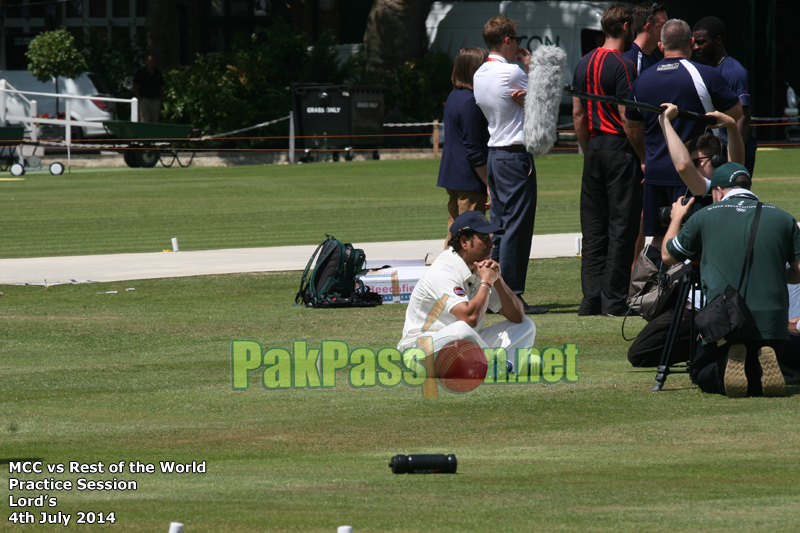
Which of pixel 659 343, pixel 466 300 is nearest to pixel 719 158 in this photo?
pixel 659 343

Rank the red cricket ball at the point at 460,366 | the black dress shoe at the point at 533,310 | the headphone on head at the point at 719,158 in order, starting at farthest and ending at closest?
the black dress shoe at the point at 533,310
the headphone on head at the point at 719,158
the red cricket ball at the point at 460,366

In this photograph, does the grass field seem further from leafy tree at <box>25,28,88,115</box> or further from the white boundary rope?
leafy tree at <box>25,28,88,115</box>

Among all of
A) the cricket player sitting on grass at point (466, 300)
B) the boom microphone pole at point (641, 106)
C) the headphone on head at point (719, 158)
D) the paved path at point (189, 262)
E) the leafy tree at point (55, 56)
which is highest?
the leafy tree at point (55, 56)

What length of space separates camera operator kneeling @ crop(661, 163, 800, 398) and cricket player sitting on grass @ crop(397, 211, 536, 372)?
1.16 metres

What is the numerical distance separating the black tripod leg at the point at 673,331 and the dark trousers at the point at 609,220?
2.47 metres

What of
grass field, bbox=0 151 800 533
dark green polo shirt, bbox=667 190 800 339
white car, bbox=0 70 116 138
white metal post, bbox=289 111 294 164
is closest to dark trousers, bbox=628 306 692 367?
grass field, bbox=0 151 800 533

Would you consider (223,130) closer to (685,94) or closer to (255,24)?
(255,24)

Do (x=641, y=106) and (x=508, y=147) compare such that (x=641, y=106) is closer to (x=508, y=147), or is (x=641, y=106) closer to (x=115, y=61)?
(x=508, y=147)

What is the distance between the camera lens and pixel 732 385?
23.6 feet

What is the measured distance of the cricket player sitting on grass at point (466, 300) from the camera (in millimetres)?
7582

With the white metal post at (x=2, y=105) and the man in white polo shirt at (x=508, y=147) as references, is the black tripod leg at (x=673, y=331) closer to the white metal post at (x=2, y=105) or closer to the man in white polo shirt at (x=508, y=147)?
the man in white polo shirt at (x=508, y=147)

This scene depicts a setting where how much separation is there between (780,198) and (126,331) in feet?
45.1

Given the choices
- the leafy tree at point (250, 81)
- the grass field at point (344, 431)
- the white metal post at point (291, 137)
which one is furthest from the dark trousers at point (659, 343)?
the leafy tree at point (250, 81)

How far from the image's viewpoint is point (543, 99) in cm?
1012
